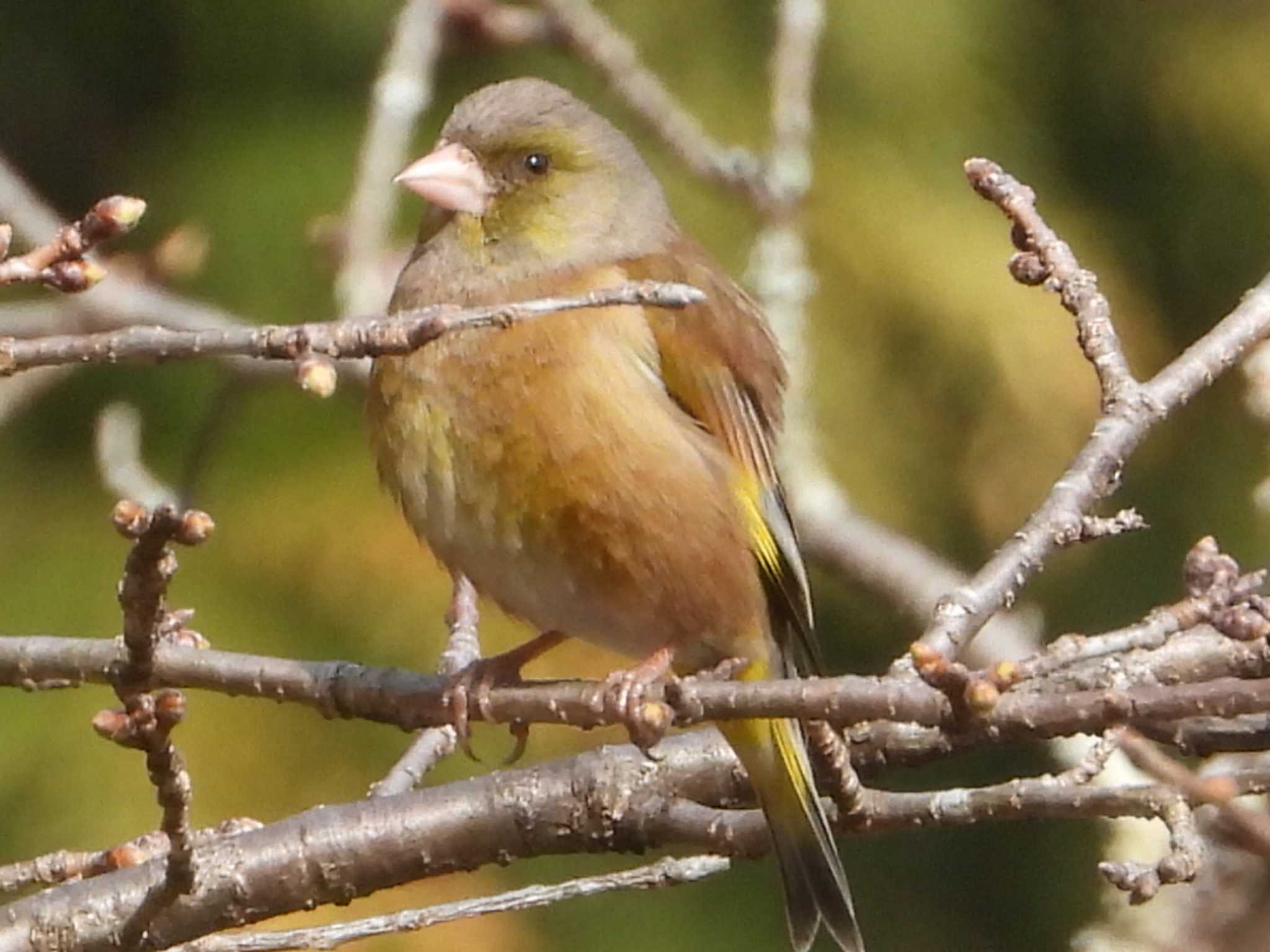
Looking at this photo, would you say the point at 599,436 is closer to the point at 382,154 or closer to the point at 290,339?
the point at 290,339

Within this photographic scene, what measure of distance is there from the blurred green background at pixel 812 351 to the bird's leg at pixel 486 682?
959mm

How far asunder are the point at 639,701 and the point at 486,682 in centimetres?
54

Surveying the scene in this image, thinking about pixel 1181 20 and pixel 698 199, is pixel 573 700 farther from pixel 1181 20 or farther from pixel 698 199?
pixel 1181 20

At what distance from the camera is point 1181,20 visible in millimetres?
4543

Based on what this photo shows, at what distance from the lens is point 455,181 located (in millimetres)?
2879

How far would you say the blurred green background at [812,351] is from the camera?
12.5 feet

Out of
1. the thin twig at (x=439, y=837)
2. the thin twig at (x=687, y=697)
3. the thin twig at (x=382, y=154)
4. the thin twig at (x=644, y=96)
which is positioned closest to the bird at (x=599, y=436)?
the thin twig at (x=439, y=837)

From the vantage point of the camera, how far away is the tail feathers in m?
2.61

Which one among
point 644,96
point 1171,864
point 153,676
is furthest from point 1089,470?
point 644,96

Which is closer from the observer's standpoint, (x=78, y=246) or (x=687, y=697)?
(x=78, y=246)

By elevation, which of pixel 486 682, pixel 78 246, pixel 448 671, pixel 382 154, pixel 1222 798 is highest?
pixel 382 154

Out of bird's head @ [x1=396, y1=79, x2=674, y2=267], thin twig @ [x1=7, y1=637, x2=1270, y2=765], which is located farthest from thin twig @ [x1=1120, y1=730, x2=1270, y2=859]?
bird's head @ [x1=396, y1=79, x2=674, y2=267]

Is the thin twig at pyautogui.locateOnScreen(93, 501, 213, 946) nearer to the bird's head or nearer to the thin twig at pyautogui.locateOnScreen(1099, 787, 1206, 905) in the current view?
the thin twig at pyautogui.locateOnScreen(1099, 787, 1206, 905)

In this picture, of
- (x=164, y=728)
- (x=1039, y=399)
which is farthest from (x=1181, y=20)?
(x=164, y=728)
